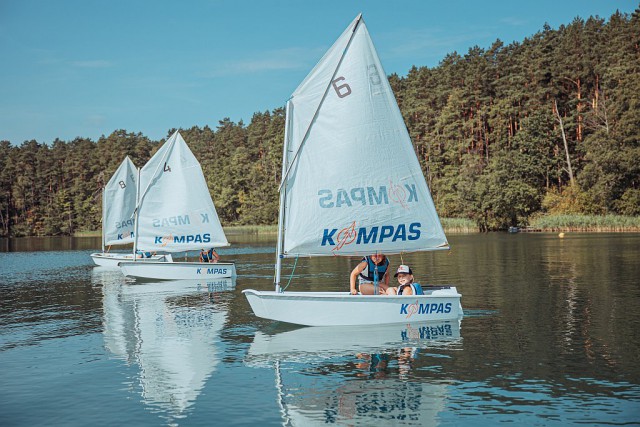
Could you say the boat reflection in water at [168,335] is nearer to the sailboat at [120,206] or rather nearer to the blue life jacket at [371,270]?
the blue life jacket at [371,270]

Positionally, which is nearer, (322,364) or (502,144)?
(322,364)

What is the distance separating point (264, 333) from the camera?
69.6 ft

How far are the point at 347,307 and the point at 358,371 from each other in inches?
168

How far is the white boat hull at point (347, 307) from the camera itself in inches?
784

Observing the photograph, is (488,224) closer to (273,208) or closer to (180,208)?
(273,208)

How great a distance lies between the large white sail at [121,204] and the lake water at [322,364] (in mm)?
20153

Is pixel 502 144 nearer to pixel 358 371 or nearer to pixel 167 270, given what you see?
pixel 167 270

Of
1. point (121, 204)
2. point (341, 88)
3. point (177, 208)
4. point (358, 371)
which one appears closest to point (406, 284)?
point (358, 371)

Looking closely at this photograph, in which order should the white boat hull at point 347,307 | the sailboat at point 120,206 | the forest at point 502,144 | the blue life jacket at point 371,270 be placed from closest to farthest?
1. the white boat hull at point 347,307
2. the blue life jacket at point 371,270
3. the sailboat at point 120,206
4. the forest at point 502,144

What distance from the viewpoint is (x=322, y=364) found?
Result: 54.8 ft

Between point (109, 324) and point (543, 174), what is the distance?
9240 centimetres

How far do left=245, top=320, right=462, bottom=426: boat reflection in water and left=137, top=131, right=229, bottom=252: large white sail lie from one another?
18.5m

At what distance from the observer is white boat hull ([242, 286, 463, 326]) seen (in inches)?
784

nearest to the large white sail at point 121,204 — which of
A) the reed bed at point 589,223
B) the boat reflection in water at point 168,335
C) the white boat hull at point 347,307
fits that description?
the boat reflection in water at point 168,335
